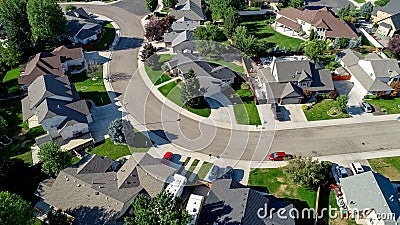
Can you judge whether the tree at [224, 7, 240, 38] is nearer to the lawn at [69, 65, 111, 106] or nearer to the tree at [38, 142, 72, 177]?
the lawn at [69, 65, 111, 106]

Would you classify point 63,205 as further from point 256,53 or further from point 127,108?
point 256,53

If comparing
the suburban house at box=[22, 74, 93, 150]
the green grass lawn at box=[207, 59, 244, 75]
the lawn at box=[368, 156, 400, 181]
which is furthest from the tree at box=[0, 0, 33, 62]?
the lawn at box=[368, 156, 400, 181]

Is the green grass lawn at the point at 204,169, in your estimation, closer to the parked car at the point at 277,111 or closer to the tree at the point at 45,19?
the parked car at the point at 277,111

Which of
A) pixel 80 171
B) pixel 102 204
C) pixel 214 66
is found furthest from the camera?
pixel 214 66

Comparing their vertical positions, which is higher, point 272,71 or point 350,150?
point 272,71

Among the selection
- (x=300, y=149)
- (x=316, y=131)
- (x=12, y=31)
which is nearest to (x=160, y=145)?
(x=300, y=149)

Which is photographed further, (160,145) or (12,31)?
(12,31)
